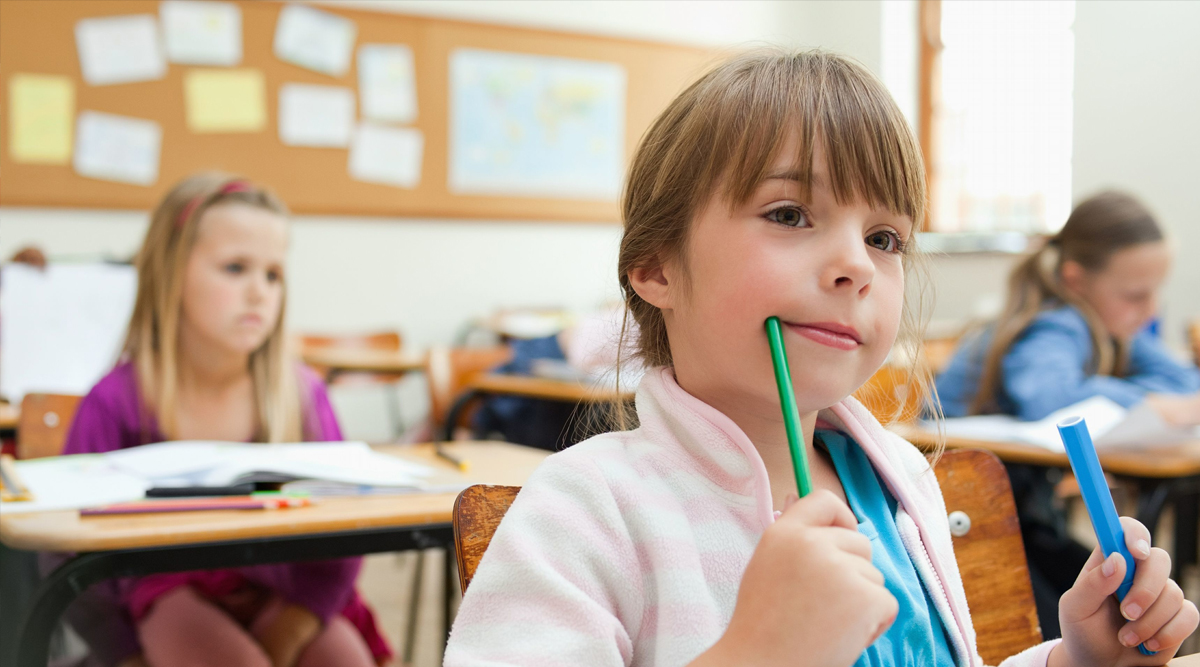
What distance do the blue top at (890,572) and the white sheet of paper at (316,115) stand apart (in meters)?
4.24

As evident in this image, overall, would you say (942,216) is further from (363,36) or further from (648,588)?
(648,588)

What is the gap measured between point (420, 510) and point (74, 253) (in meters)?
3.77

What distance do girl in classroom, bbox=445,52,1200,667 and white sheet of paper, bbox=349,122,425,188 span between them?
4.21 meters

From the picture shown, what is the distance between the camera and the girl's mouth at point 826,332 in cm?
62

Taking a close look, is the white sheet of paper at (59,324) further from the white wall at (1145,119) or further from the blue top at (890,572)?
the white wall at (1145,119)

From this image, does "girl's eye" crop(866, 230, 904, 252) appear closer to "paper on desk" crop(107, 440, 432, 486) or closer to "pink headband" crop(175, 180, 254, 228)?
"paper on desk" crop(107, 440, 432, 486)

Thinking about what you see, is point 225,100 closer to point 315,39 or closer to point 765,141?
point 315,39

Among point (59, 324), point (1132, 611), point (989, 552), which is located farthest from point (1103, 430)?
point (59, 324)

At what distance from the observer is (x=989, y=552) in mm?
945

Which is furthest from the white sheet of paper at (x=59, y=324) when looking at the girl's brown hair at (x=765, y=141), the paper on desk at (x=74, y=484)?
the girl's brown hair at (x=765, y=141)

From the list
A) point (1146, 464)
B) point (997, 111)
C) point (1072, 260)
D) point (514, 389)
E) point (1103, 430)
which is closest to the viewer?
point (1146, 464)

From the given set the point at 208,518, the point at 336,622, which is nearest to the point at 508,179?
the point at 336,622

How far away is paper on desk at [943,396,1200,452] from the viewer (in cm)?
157

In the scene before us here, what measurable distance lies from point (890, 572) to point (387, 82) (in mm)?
4448
